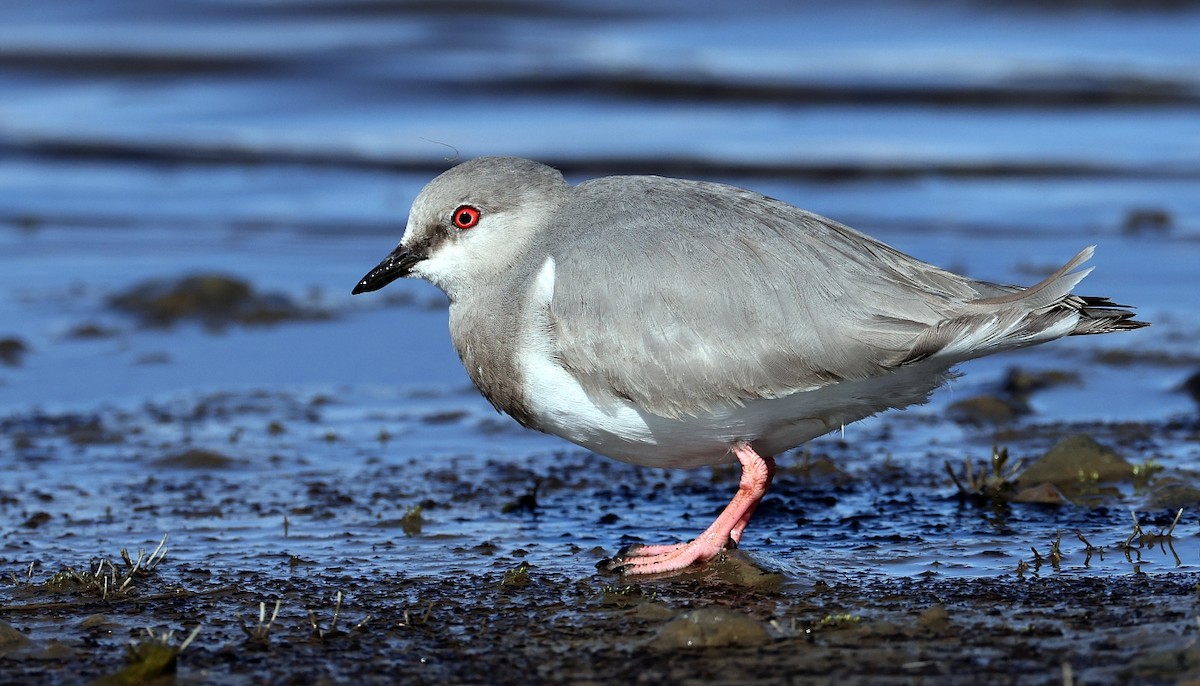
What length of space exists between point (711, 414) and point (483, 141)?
32.8 feet

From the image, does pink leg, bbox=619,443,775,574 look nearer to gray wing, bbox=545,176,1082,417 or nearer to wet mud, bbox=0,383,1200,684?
wet mud, bbox=0,383,1200,684

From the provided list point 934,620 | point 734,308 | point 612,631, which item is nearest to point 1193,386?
point 734,308

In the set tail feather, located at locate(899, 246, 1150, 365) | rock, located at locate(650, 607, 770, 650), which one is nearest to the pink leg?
tail feather, located at locate(899, 246, 1150, 365)

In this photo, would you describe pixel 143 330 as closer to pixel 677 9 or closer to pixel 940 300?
pixel 940 300

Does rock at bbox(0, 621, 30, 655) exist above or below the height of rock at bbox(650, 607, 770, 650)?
below

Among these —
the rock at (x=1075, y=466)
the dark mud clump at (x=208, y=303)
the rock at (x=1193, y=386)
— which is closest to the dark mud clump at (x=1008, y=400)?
the rock at (x=1193, y=386)

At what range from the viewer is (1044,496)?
6.41 m

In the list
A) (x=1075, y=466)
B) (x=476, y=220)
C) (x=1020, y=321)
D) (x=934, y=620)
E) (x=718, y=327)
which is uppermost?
(x=476, y=220)

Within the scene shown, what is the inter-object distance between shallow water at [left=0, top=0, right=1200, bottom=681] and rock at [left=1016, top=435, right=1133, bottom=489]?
0.17 m

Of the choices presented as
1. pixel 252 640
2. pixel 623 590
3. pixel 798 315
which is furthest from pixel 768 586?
pixel 252 640

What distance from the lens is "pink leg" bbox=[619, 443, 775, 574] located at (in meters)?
5.71

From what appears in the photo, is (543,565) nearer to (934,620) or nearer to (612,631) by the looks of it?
(612,631)

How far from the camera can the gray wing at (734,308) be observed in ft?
18.0

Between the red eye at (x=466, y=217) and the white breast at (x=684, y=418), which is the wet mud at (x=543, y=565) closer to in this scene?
the white breast at (x=684, y=418)
